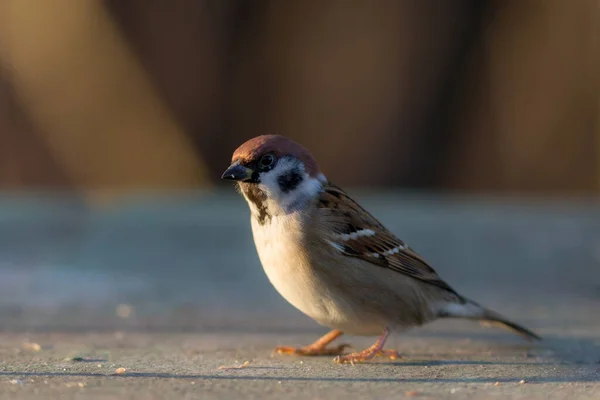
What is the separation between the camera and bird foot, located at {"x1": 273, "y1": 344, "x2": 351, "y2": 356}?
340 cm

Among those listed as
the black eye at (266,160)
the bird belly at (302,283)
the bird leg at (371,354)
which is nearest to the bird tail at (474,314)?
the bird leg at (371,354)

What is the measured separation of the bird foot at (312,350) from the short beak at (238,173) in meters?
0.63

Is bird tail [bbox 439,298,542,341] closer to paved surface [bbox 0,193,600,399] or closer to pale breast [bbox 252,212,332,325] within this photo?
paved surface [bbox 0,193,600,399]

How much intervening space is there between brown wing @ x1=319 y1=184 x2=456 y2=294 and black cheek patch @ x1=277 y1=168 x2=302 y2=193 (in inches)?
4.3

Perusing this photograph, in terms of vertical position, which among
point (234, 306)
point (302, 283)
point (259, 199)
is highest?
point (259, 199)

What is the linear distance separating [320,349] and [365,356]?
0.25 meters

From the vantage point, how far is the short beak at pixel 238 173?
319cm

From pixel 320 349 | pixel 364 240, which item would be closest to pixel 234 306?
pixel 320 349

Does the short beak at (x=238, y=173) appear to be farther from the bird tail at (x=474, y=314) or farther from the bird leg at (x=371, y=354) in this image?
the bird tail at (x=474, y=314)

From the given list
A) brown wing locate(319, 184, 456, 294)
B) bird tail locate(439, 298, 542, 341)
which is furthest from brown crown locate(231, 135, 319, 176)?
bird tail locate(439, 298, 542, 341)

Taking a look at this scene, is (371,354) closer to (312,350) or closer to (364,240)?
(312,350)

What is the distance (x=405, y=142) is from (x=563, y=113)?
1.54m

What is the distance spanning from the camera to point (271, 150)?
327cm

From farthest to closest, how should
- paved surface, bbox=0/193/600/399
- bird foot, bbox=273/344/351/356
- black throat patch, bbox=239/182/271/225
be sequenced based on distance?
1. bird foot, bbox=273/344/351/356
2. black throat patch, bbox=239/182/271/225
3. paved surface, bbox=0/193/600/399
